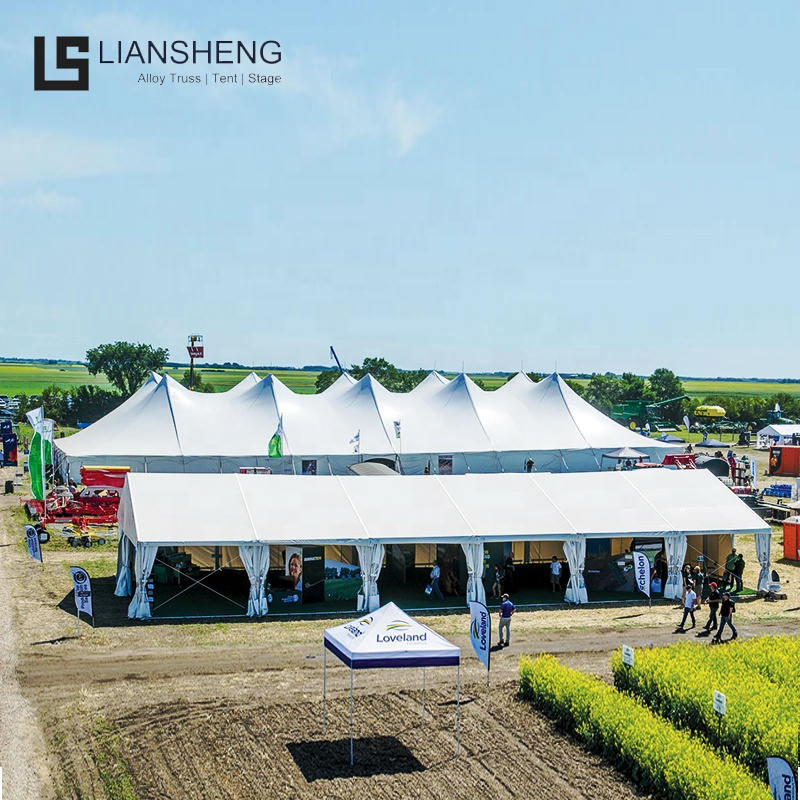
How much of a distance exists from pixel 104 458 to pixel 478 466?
569 inches

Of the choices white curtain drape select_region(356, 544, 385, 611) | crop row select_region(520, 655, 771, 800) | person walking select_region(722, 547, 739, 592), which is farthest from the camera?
person walking select_region(722, 547, 739, 592)

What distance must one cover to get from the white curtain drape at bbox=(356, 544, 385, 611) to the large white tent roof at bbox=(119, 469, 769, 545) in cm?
37

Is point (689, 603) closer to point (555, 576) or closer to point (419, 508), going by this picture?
point (555, 576)

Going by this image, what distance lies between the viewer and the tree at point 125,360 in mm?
105938

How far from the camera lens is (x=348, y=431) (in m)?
39.4

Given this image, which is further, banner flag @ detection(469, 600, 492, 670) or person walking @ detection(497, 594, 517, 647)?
person walking @ detection(497, 594, 517, 647)

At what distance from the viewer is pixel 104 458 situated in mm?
36531

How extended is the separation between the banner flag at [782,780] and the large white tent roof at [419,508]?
11917 mm

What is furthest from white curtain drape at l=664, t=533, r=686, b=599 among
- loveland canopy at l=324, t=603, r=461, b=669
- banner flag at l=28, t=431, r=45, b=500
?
banner flag at l=28, t=431, r=45, b=500

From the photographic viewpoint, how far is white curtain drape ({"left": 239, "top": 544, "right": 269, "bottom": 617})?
2097 centimetres

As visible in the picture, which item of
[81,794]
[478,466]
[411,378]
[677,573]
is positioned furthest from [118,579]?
[411,378]

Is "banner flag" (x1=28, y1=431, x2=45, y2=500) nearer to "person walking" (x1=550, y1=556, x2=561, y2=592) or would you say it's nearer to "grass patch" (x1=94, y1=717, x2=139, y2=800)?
"person walking" (x1=550, y1=556, x2=561, y2=592)

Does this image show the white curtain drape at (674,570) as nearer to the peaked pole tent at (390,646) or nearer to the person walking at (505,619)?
the person walking at (505,619)

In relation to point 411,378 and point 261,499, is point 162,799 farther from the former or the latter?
point 411,378
